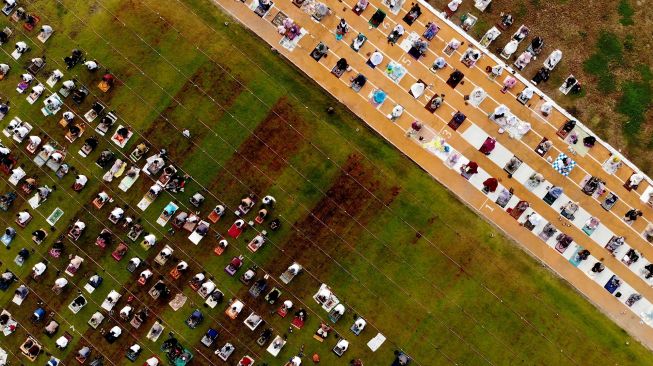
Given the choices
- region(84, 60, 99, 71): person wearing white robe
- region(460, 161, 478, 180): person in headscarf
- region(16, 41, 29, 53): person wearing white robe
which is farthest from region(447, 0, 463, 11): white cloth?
region(16, 41, 29, 53): person wearing white robe

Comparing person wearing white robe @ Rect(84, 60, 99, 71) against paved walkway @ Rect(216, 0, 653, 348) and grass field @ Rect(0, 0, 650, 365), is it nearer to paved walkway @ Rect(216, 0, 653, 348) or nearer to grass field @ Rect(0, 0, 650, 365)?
grass field @ Rect(0, 0, 650, 365)

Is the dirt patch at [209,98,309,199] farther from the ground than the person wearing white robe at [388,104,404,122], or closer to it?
closer to it

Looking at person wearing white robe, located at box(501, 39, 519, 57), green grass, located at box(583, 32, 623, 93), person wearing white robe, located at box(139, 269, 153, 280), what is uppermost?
green grass, located at box(583, 32, 623, 93)

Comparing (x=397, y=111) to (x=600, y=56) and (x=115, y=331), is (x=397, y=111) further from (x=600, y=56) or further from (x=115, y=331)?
(x=115, y=331)

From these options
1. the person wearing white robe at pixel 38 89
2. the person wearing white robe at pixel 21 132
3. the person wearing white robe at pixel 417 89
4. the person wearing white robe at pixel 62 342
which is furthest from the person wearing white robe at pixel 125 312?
the person wearing white robe at pixel 417 89

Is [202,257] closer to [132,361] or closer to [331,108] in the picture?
[132,361]

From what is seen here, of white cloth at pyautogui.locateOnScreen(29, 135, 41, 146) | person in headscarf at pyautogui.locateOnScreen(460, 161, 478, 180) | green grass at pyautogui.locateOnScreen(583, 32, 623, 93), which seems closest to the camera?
person in headscarf at pyautogui.locateOnScreen(460, 161, 478, 180)

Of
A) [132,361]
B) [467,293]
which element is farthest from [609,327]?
[132,361]

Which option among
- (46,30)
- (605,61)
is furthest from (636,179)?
(46,30)
